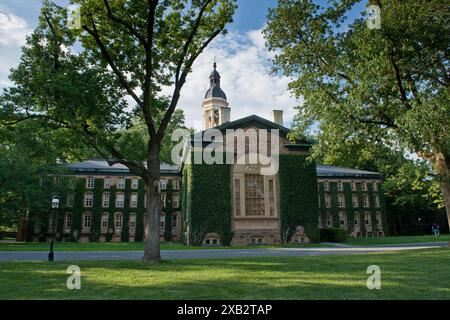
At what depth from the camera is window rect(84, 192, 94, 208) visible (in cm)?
4206

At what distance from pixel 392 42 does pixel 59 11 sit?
14695 mm

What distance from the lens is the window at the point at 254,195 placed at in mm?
28856

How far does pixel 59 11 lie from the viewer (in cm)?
1355

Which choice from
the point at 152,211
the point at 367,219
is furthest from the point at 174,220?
the point at 152,211

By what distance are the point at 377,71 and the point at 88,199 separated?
37.7 m

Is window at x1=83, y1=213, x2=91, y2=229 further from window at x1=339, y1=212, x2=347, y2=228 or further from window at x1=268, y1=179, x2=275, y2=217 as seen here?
window at x1=339, y1=212, x2=347, y2=228

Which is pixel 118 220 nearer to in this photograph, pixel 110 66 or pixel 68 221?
pixel 68 221

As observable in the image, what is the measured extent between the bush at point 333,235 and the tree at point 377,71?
13.4 meters

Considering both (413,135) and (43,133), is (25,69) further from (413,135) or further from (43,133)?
(413,135)

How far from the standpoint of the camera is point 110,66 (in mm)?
14195

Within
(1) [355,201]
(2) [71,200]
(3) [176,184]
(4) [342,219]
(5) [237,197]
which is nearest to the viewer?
(5) [237,197]

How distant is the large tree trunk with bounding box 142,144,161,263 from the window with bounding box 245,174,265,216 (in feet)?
53.3

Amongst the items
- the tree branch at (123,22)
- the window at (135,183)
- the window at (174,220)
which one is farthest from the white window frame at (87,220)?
the tree branch at (123,22)

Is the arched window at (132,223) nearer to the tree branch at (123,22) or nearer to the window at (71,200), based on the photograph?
the window at (71,200)
